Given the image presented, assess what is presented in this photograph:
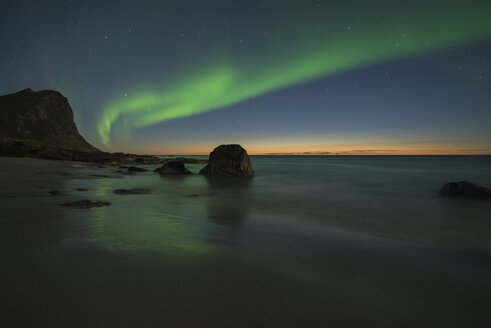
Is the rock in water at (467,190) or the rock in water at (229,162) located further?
the rock in water at (229,162)

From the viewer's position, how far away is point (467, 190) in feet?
27.0

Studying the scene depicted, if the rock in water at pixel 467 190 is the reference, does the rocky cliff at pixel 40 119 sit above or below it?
above

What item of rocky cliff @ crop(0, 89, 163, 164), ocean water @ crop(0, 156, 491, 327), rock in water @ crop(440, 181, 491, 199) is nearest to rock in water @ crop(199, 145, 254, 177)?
rock in water @ crop(440, 181, 491, 199)

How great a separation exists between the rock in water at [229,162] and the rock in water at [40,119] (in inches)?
2005

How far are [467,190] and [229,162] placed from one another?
13.1m

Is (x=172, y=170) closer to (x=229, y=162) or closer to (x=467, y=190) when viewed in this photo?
(x=229, y=162)

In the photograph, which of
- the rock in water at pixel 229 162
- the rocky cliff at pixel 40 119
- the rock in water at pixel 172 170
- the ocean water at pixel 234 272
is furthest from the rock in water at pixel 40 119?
the ocean water at pixel 234 272

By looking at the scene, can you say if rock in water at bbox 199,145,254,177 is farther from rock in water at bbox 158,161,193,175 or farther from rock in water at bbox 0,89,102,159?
rock in water at bbox 0,89,102,159

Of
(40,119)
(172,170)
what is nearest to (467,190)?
(172,170)

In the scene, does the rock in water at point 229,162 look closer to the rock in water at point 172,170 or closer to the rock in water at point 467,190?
the rock in water at point 172,170

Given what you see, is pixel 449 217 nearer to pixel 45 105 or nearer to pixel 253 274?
pixel 253 274

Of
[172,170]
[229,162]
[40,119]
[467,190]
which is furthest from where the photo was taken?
[40,119]

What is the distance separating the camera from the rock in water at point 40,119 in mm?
59438

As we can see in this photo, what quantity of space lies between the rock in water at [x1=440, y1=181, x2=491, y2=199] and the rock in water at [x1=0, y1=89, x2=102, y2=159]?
64.7 m
